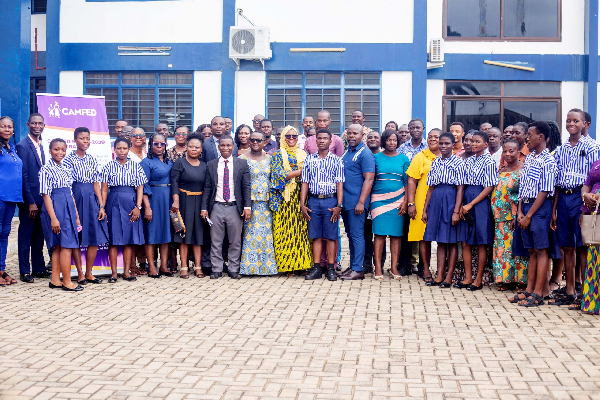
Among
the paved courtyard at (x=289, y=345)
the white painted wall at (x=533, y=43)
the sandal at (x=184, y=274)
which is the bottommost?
the paved courtyard at (x=289, y=345)

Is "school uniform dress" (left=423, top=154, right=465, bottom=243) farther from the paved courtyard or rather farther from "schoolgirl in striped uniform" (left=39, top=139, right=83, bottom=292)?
"schoolgirl in striped uniform" (left=39, top=139, right=83, bottom=292)

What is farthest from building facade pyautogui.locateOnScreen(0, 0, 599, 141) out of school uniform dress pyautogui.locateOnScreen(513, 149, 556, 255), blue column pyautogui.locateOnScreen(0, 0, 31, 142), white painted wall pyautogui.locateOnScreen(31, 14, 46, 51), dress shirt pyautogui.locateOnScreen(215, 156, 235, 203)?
school uniform dress pyautogui.locateOnScreen(513, 149, 556, 255)

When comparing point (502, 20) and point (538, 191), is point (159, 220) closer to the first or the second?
point (538, 191)

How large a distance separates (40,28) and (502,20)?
11.3m

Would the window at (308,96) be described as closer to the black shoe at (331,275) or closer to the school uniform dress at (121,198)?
the black shoe at (331,275)

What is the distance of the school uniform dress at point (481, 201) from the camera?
7504mm

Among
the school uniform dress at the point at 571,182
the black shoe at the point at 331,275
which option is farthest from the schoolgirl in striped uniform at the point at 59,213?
the school uniform dress at the point at 571,182

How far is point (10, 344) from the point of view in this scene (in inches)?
205

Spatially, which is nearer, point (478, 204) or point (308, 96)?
point (478, 204)

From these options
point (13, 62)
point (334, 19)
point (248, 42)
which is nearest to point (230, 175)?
point (13, 62)

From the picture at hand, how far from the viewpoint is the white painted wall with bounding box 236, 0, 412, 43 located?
14.5 metres

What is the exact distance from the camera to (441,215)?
7812mm

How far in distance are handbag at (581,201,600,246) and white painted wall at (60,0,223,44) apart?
10.7 metres

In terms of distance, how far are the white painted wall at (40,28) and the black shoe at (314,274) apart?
36.9 feet
